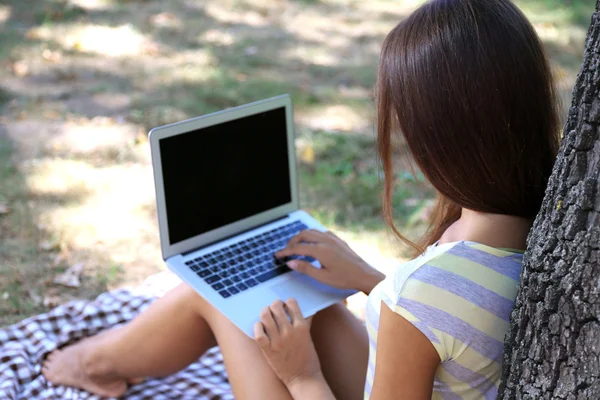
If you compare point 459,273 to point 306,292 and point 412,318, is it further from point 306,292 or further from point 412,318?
point 306,292

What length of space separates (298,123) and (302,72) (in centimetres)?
85

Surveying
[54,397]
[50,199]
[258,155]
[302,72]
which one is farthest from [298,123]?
[54,397]

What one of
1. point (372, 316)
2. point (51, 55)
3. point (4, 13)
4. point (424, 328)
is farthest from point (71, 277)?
point (4, 13)

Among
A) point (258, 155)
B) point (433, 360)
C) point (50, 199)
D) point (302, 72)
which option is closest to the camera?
point (433, 360)

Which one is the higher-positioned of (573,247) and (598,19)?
(598,19)

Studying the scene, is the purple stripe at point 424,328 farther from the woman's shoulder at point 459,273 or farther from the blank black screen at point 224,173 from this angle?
the blank black screen at point 224,173

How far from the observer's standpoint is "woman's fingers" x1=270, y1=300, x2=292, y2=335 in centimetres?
194

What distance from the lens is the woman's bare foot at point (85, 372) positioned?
247 centimetres

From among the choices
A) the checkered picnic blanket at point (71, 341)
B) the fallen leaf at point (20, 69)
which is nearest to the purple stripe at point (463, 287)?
the checkered picnic blanket at point (71, 341)

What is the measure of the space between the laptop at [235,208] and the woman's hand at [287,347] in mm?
79

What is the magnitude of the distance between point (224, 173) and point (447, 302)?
3.67 feet

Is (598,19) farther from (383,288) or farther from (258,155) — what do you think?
(258,155)

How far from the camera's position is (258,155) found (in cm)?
245

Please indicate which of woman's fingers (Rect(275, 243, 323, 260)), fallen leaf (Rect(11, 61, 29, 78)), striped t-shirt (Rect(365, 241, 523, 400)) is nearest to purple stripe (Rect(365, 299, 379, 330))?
striped t-shirt (Rect(365, 241, 523, 400))
